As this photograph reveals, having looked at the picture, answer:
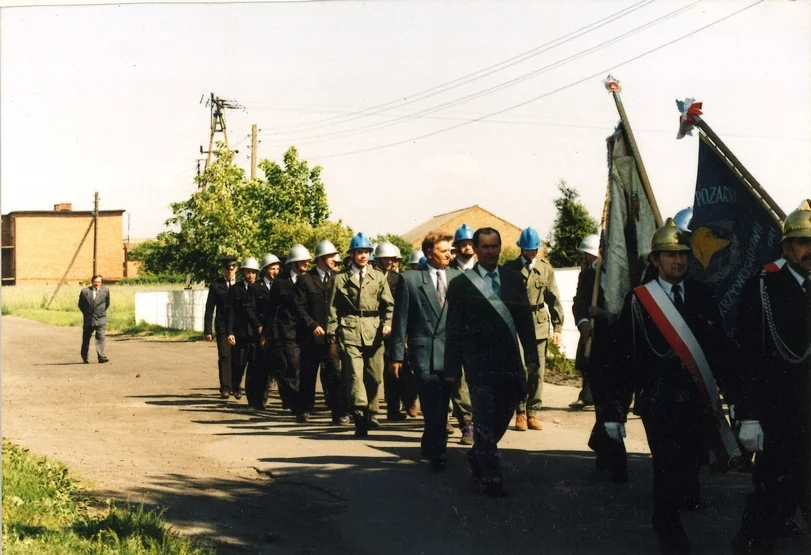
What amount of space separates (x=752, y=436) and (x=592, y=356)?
236cm

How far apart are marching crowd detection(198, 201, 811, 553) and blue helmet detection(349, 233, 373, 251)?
0.06 ft

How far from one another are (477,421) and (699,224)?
220cm

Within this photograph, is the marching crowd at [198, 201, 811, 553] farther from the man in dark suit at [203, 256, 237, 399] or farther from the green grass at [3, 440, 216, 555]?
the green grass at [3, 440, 216, 555]

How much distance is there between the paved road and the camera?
6797mm

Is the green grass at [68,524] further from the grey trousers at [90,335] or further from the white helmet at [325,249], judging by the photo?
the grey trousers at [90,335]

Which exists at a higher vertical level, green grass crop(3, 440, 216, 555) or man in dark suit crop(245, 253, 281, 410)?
man in dark suit crop(245, 253, 281, 410)

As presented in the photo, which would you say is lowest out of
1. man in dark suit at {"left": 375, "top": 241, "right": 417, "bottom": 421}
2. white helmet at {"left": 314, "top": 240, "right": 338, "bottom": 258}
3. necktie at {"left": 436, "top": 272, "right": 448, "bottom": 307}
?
man in dark suit at {"left": 375, "top": 241, "right": 417, "bottom": 421}

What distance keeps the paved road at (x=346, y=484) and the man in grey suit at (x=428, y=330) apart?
1.79ft

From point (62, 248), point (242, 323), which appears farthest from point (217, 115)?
point (242, 323)

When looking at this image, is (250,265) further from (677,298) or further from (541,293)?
(677,298)

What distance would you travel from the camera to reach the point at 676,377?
20.0 feet

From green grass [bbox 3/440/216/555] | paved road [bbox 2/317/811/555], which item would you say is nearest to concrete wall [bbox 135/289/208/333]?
paved road [bbox 2/317/811/555]

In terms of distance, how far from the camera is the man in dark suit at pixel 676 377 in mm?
6098

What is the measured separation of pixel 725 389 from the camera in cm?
620
